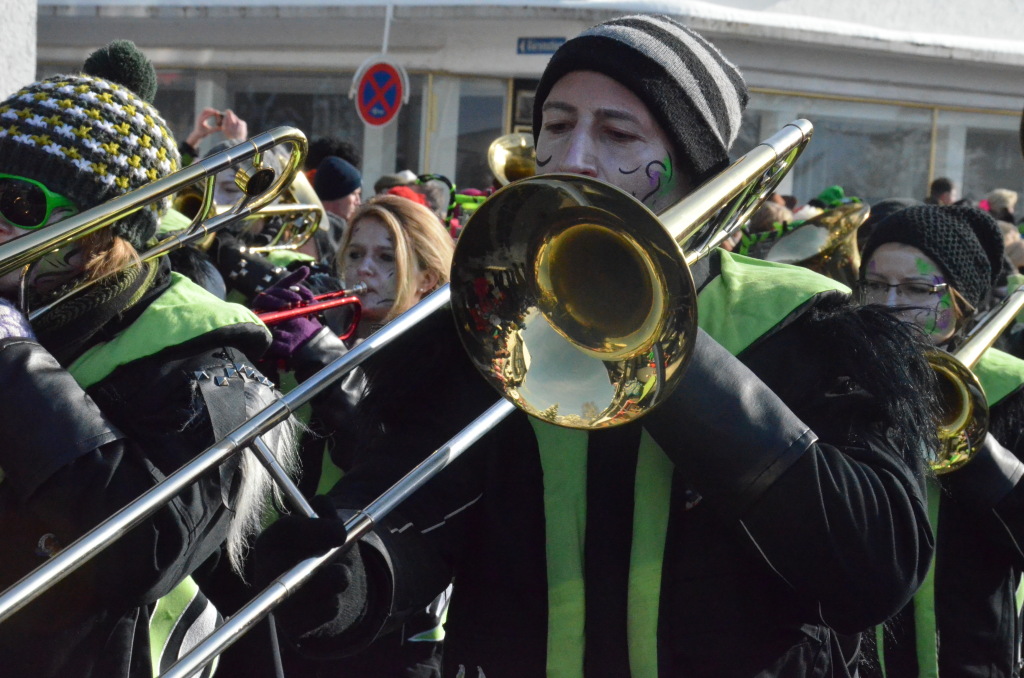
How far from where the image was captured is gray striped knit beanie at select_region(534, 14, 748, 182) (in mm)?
1852

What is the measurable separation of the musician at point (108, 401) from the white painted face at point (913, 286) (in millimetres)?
1774

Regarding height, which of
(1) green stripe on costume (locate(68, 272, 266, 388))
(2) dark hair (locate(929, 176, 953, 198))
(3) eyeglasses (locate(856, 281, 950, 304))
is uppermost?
(1) green stripe on costume (locate(68, 272, 266, 388))

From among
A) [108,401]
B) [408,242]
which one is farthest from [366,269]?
[108,401]

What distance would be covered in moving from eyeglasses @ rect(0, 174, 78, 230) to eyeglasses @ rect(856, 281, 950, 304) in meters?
2.09

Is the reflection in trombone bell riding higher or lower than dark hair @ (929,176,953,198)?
higher

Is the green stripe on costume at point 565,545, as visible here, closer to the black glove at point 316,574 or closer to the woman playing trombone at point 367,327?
the black glove at point 316,574

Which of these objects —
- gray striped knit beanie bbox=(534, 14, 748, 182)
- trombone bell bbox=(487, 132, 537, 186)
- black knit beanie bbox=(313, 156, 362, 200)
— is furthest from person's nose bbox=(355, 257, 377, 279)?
black knit beanie bbox=(313, 156, 362, 200)

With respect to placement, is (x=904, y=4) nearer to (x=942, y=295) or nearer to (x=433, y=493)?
(x=942, y=295)

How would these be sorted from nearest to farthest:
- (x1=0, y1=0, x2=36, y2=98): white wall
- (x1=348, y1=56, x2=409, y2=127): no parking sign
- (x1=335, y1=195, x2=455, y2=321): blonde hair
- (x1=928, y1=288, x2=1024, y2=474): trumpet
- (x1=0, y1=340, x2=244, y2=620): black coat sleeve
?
(x1=0, y1=340, x2=244, y2=620): black coat sleeve
(x1=928, y1=288, x2=1024, y2=474): trumpet
(x1=335, y1=195, x2=455, y2=321): blonde hair
(x1=0, y1=0, x2=36, y2=98): white wall
(x1=348, y1=56, x2=409, y2=127): no parking sign

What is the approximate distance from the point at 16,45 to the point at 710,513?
12.0 feet

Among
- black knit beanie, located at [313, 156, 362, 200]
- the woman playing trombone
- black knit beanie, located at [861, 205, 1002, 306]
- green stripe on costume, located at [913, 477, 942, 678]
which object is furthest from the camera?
black knit beanie, located at [313, 156, 362, 200]

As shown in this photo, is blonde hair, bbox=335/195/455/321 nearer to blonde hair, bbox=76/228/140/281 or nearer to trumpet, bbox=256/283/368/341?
trumpet, bbox=256/283/368/341

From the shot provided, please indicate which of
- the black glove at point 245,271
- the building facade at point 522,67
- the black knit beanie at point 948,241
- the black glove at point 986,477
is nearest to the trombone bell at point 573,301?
the black glove at point 986,477

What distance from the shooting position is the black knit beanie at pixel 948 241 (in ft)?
11.2
